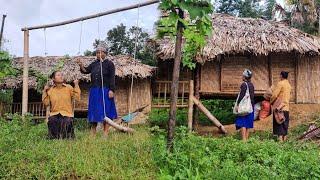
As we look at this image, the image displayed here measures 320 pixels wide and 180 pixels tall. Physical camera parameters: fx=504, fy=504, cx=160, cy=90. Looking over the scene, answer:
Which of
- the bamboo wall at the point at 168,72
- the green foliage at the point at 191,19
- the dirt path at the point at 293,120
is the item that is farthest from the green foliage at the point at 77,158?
the bamboo wall at the point at 168,72

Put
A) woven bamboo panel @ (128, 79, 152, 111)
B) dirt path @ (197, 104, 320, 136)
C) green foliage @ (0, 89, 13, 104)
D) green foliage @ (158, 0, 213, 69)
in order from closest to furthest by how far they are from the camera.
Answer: green foliage @ (158, 0, 213, 69) < dirt path @ (197, 104, 320, 136) < woven bamboo panel @ (128, 79, 152, 111) < green foliage @ (0, 89, 13, 104)

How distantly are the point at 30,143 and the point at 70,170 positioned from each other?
125cm

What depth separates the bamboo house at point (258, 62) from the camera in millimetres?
13953

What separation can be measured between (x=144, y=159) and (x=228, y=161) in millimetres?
1058

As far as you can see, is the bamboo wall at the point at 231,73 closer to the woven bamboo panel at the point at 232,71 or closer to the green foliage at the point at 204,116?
the woven bamboo panel at the point at 232,71

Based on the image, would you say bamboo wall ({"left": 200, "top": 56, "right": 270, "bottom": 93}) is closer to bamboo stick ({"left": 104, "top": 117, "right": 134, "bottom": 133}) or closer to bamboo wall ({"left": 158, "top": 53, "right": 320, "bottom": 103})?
bamboo wall ({"left": 158, "top": 53, "right": 320, "bottom": 103})

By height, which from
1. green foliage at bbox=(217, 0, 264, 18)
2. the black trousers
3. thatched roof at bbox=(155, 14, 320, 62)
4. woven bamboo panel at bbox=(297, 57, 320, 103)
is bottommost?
the black trousers

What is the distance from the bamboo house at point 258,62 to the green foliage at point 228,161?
683cm

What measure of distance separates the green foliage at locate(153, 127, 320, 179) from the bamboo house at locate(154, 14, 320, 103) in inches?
269

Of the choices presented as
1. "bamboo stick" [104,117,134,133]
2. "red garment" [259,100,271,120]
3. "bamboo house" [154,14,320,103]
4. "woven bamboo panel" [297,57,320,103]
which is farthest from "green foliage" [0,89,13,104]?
"bamboo stick" [104,117,134,133]

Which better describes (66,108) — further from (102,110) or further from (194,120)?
(194,120)

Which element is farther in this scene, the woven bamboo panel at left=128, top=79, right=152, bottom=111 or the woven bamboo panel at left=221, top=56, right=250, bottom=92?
the woven bamboo panel at left=128, top=79, right=152, bottom=111

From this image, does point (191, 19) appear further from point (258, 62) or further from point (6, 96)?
point (6, 96)

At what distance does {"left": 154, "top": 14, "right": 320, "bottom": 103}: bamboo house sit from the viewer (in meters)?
14.0
